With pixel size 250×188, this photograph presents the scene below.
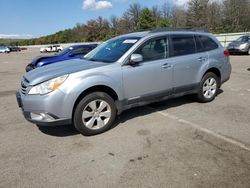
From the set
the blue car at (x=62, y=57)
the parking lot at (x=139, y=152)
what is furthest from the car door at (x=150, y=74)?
the blue car at (x=62, y=57)

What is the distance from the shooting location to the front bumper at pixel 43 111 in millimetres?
4234

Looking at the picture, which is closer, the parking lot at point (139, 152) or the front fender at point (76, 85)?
the parking lot at point (139, 152)

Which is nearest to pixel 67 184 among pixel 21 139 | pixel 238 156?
pixel 21 139

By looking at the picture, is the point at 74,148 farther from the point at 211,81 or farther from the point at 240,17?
the point at 240,17

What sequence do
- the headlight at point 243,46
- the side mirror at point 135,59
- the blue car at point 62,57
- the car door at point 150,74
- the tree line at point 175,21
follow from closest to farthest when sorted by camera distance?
the side mirror at point 135,59 < the car door at point 150,74 < the blue car at point 62,57 < the headlight at point 243,46 < the tree line at point 175,21

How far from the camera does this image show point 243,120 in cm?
513

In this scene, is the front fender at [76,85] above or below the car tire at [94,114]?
above

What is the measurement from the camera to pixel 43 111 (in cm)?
427

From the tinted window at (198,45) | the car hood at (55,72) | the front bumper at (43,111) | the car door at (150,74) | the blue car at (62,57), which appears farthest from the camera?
the blue car at (62,57)

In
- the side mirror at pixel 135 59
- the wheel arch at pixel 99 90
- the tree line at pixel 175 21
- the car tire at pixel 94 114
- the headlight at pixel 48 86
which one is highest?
the tree line at pixel 175 21

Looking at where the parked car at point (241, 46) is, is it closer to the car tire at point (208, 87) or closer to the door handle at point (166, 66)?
the car tire at point (208, 87)

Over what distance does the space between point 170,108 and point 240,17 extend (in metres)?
50.5

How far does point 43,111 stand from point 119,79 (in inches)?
55.7

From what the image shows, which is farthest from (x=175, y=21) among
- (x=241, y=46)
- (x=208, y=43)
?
(x=208, y=43)
